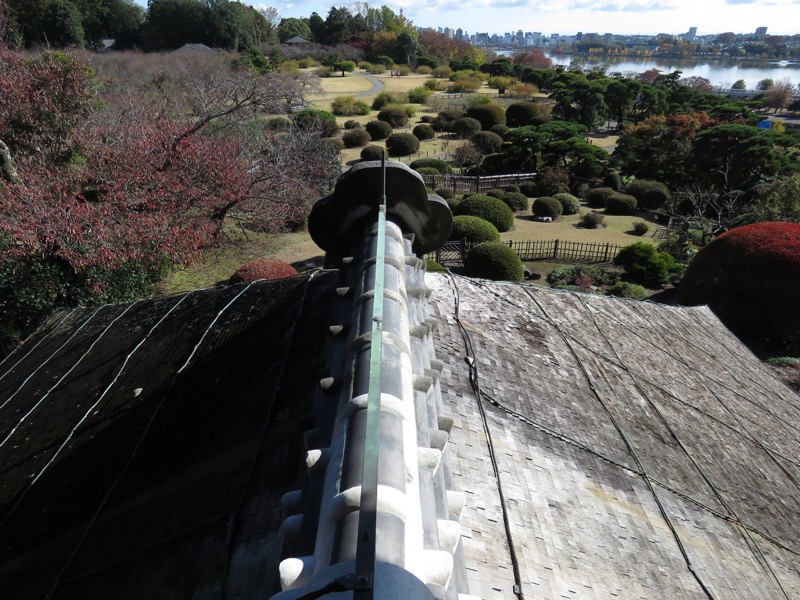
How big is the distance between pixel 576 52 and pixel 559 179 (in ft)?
661

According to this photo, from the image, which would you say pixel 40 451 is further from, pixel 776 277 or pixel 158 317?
pixel 776 277

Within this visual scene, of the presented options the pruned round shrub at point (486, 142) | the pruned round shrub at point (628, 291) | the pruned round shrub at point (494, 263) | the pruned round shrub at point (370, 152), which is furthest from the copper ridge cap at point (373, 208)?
the pruned round shrub at point (486, 142)

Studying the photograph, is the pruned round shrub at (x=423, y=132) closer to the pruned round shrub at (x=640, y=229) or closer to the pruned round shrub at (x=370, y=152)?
the pruned round shrub at (x=370, y=152)

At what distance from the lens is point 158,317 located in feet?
20.6

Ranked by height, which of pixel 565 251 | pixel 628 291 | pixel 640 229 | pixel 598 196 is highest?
pixel 598 196

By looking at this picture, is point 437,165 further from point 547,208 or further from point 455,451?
point 455,451

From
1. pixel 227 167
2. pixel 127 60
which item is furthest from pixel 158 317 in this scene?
pixel 127 60

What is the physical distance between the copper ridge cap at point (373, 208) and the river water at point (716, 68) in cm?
11887

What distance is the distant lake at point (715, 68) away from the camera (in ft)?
379

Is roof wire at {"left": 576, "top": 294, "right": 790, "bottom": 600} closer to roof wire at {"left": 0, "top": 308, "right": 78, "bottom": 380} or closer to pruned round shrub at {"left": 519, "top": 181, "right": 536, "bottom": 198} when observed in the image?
roof wire at {"left": 0, "top": 308, "right": 78, "bottom": 380}

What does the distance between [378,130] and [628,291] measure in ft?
78.0

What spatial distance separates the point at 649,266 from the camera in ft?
57.6

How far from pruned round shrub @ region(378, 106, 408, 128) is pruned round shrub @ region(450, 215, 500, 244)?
72.6ft

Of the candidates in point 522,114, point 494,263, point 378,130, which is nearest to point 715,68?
point 522,114
